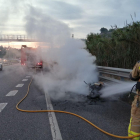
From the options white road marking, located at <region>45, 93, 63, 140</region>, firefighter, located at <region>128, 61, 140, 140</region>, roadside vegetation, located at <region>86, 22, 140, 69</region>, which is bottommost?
white road marking, located at <region>45, 93, 63, 140</region>

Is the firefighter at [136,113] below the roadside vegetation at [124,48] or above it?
below

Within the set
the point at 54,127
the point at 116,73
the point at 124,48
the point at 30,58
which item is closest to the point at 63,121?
the point at 54,127

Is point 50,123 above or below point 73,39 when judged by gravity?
below

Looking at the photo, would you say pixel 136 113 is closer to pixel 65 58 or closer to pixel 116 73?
pixel 116 73

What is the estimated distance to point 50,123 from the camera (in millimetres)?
4195

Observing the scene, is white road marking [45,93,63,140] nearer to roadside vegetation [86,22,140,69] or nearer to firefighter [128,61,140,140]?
firefighter [128,61,140,140]

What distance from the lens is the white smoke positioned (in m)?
7.98

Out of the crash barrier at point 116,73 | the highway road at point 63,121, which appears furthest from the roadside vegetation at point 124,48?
the highway road at point 63,121

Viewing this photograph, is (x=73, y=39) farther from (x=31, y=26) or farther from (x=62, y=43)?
(x=31, y=26)

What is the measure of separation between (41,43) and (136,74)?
9.76 m

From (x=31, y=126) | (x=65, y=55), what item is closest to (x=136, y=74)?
(x=31, y=126)

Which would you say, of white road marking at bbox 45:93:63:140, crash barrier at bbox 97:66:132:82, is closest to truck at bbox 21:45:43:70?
crash barrier at bbox 97:66:132:82

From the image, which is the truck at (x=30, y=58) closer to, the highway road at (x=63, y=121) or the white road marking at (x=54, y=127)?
the highway road at (x=63, y=121)

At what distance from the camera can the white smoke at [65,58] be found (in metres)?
7.98
